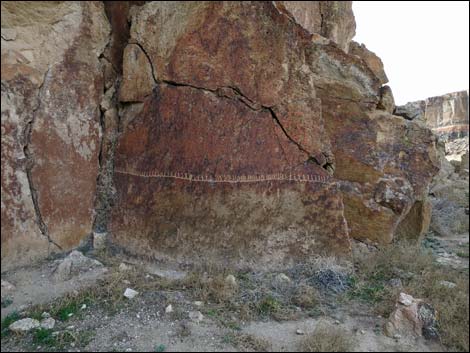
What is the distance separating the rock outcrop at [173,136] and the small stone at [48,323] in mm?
831

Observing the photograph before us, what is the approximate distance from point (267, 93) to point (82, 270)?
203 cm

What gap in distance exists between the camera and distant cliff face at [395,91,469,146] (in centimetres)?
1287

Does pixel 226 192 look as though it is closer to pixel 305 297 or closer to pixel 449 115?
pixel 305 297

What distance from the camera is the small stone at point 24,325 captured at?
7.34ft

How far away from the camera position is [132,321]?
→ 237 cm

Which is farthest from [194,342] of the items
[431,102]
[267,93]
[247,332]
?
[431,102]

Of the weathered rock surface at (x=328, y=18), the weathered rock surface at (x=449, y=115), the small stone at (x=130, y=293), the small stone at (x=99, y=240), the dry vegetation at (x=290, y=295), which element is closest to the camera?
the dry vegetation at (x=290, y=295)

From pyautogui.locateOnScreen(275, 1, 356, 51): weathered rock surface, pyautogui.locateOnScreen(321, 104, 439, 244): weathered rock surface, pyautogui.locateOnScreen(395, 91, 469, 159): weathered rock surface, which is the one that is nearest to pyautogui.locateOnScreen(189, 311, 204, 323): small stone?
pyautogui.locateOnScreen(321, 104, 439, 244): weathered rock surface

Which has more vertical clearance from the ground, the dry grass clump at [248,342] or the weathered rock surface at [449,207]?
the weathered rock surface at [449,207]

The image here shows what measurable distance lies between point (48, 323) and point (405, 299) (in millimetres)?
2172

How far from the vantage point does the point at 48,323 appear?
2.31 m

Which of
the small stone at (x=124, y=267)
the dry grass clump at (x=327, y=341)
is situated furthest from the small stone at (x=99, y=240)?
the dry grass clump at (x=327, y=341)

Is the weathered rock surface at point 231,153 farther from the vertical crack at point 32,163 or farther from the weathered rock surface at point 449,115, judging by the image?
the weathered rock surface at point 449,115

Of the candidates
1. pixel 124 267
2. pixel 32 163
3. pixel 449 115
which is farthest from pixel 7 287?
pixel 449 115
